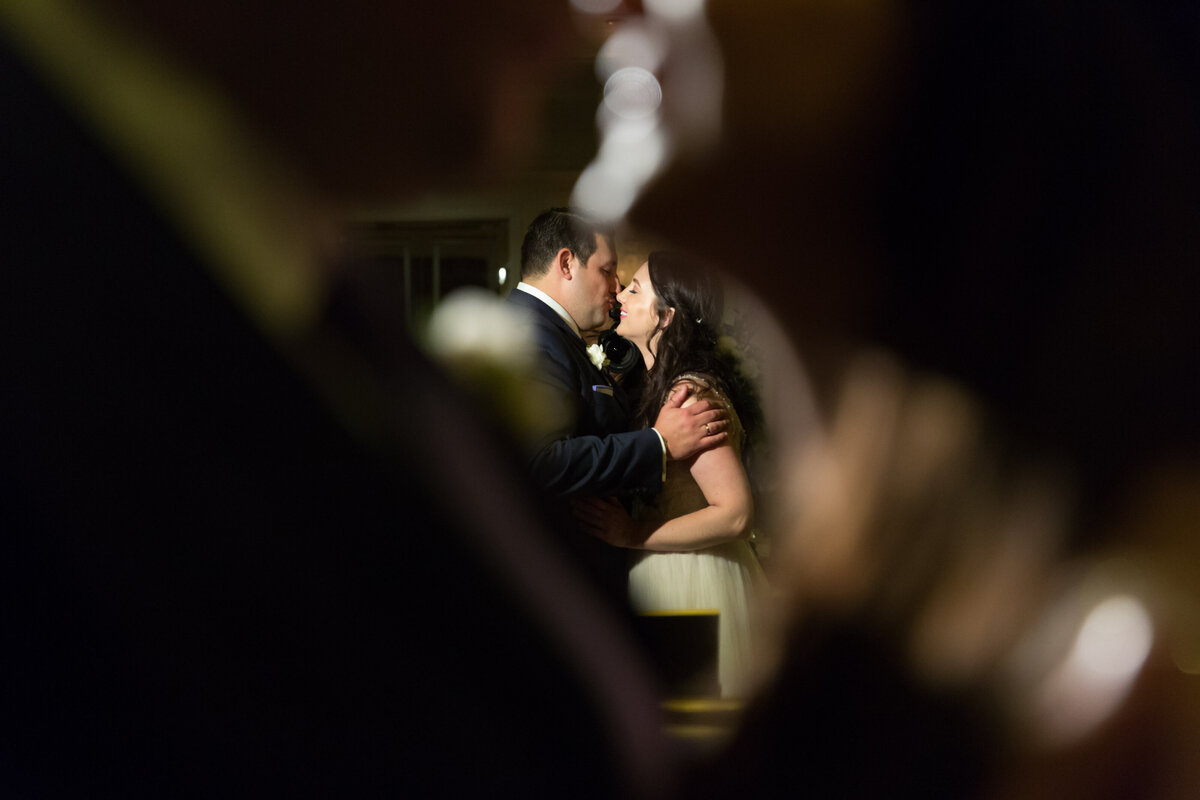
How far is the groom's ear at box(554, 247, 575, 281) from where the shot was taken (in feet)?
1.75

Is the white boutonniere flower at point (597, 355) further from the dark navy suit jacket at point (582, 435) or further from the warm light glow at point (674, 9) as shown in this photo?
the warm light glow at point (674, 9)

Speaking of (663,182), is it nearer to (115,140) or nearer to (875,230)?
(875,230)

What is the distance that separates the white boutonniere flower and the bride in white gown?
0.06 feet

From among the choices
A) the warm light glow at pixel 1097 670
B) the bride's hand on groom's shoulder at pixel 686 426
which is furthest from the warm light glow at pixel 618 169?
the warm light glow at pixel 1097 670

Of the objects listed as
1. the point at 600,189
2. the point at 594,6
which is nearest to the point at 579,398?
the point at 600,189

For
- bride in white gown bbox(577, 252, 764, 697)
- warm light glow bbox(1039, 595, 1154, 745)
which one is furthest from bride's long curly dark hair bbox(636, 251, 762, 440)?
warm light glow bbox(1039, 595, 1154, 745)

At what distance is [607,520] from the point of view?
21.3 inches

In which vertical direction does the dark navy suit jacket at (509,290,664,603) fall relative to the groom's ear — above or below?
below

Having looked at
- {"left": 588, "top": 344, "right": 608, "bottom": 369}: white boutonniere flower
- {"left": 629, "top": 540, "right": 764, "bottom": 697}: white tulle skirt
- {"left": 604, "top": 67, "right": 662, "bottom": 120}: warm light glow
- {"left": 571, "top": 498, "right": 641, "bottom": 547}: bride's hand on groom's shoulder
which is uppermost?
{"left": 604, "top": 67, "right": 662, "bottom": 120}: warm light glow

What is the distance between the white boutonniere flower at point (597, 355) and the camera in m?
0.54

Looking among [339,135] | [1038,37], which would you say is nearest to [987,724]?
[1038,37]

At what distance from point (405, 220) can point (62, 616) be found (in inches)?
12.9

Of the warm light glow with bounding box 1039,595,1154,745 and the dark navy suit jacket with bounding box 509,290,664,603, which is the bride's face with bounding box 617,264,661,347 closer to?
the dark navy suit jacket with bounding box 509,290,664,603

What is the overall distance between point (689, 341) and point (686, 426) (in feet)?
0.18
